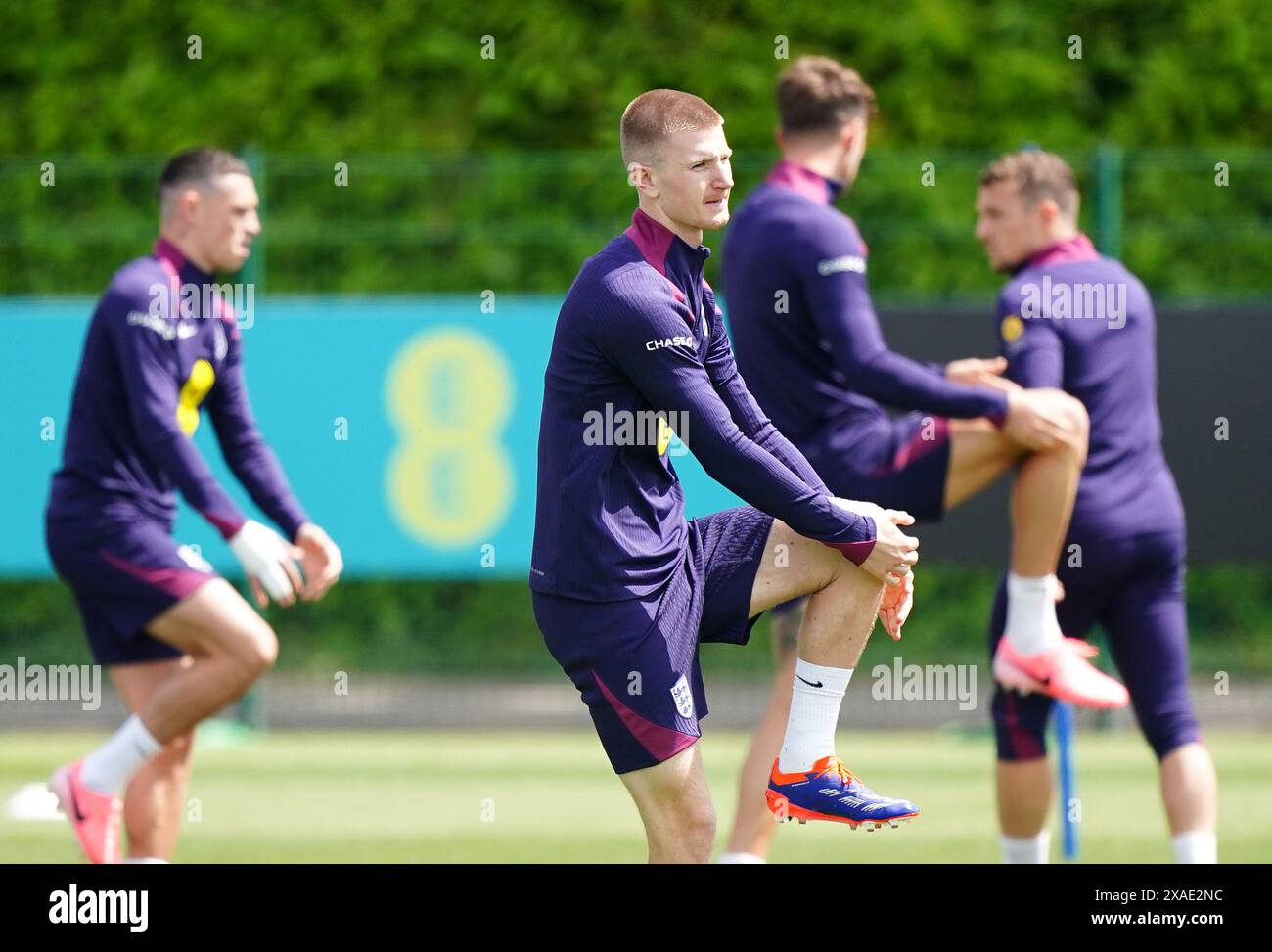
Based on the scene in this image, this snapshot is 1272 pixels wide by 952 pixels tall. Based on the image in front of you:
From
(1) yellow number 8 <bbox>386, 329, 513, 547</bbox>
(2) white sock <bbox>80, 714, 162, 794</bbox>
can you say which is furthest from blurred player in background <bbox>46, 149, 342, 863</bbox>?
(1) yellow number 8 <bbox>386, 329, 513, 547</bbox>

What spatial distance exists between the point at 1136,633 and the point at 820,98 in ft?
6.40

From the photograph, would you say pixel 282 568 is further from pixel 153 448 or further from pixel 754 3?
pixel 754 3

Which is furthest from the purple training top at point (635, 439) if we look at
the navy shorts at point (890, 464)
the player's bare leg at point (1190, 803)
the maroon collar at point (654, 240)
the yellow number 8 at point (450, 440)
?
the yellow number 8 at point (450, 440)

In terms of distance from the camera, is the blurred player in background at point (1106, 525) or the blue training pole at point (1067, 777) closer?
the blurred player in background at point (1106, 525)

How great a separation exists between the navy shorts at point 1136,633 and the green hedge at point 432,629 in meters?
4.59

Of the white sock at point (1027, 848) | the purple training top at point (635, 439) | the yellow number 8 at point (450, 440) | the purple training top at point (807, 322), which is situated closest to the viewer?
the purple training top at point (635, 439)

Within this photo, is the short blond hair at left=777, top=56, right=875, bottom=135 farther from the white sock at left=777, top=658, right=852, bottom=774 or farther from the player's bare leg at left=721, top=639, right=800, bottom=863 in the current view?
the white sock at left=777, top=658, right=852, bottom=774

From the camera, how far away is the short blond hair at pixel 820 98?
6363mm

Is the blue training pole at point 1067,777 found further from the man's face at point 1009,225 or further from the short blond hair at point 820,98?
the short blond hair at point 820,98

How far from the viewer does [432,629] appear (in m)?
10.8

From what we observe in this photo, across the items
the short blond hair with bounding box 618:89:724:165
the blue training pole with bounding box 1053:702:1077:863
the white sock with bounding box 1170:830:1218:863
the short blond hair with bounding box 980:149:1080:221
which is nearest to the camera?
the short blond hair with bounding box 618:89:724:165

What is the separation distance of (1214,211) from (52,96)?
694 centimetres

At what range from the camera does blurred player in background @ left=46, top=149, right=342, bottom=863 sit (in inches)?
233

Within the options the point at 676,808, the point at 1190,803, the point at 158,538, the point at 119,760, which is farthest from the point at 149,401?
the point at 1190,803
